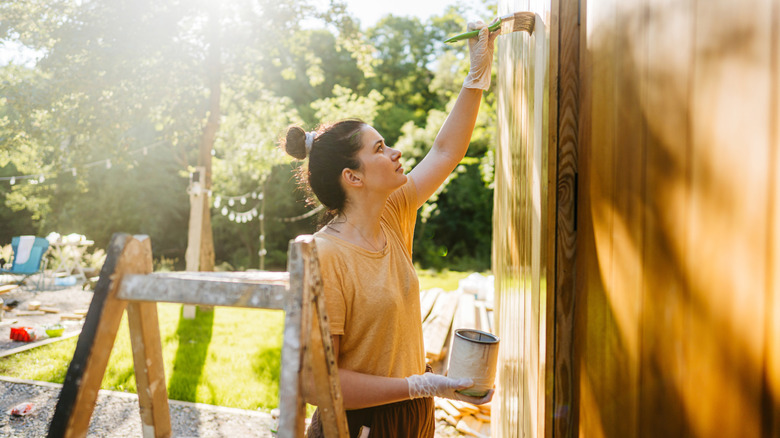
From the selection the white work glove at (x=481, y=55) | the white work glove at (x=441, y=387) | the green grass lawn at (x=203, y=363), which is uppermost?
the white work glove at (x=481, y=55)

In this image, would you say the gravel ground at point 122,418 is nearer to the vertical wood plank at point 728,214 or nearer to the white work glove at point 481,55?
the white work glove at point 481,55

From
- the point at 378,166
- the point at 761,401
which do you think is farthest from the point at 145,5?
the point at 761,401

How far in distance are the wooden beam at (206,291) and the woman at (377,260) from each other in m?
0.55

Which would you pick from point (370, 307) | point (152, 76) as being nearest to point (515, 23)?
point (370, 307)

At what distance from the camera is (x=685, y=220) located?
965mm

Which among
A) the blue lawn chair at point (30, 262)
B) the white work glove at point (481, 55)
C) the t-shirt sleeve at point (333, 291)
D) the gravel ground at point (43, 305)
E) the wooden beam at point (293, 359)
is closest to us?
the wooden beam at point (293, 359)

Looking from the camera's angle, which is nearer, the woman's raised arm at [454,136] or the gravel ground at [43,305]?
the woman's raised arm at [454,136]

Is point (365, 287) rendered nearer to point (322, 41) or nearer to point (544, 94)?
point (544, 94)

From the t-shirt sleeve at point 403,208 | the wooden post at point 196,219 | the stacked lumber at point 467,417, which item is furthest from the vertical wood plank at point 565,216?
the wooden post at point 196,219

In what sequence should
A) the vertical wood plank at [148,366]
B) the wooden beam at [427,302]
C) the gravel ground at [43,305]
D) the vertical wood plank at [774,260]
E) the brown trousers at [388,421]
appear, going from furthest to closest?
the gravel ground at [43,305], the wooden beam at [427,302], the brown trousers at [388,421], the vertical wood plank at [148,366], the vertical wood plank at [774,260]

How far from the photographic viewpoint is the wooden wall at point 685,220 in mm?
790

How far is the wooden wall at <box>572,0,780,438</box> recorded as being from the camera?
2.59ft

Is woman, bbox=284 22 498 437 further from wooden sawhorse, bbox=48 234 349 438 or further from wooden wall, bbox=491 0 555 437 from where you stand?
wooden sawhorse, bbox=48 234 349 438

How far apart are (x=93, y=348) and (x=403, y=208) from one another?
141 cm
